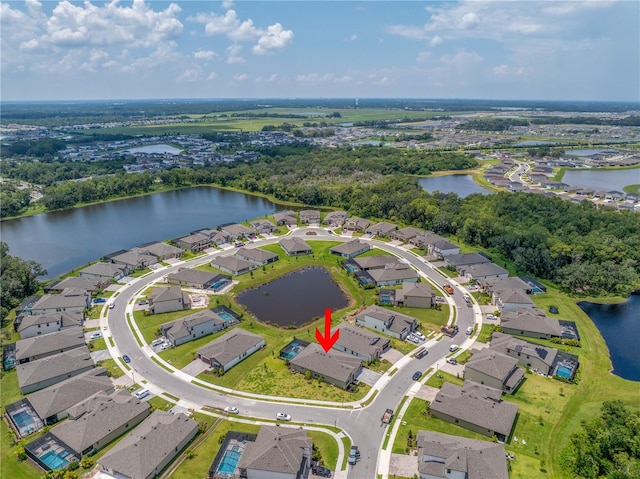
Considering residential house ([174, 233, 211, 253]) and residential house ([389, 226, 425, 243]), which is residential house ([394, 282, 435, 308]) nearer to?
residential house ([389, 226, 425, 243])

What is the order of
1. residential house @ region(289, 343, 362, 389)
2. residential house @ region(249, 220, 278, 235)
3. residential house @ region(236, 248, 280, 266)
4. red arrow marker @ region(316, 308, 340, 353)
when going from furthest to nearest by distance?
1. residential house @ region(249, 220, 278, 235)
2. residential house @ region(236, 248, 280, 266)
3. red arrow marker @ region(316, 308, 340, 353)
4. residential house @ region(289, 343, 362, 389)

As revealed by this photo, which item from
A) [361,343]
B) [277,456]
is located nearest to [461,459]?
[277,456]

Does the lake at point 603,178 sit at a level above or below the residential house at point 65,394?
above

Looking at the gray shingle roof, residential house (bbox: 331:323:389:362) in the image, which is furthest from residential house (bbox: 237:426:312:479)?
residential house (bbox: 331:323:389:362)

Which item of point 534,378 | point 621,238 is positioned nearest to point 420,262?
point 534,378

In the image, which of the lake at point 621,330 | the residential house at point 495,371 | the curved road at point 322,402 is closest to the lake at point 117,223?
the curved road at point 322,402

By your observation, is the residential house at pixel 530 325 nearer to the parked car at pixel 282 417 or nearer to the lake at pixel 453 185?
the parked car at pixel 282 417
